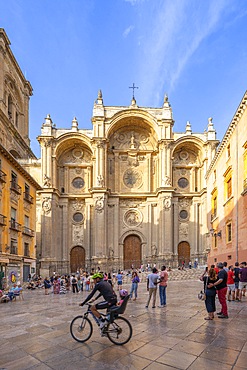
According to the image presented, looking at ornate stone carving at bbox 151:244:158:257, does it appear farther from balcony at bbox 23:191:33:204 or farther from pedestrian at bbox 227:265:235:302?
pedestrian at bbox 227:265:235:302

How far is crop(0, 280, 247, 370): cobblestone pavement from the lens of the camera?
5.47m

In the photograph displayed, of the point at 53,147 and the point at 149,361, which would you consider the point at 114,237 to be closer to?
the point at 53,147

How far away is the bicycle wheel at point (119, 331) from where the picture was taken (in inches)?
255

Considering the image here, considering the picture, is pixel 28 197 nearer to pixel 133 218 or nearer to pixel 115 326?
pixel 133 218

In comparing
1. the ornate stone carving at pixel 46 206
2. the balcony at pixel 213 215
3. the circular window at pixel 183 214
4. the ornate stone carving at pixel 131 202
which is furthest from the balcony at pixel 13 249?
the circular window at pixel 183 214

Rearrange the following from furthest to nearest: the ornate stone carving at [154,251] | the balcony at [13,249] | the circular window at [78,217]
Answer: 1. the circular window at [78,217]
2. the ornate stone carving at [154,251]
3. the balcony at [13,249]

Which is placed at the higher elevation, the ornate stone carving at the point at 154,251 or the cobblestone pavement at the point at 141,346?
the cobblestone pavement at the point at 141,346

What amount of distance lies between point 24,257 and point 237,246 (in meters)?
17.2

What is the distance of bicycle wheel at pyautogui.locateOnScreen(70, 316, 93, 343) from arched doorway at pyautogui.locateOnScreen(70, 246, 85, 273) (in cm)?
3284

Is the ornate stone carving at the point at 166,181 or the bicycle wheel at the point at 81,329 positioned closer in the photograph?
the bicycle wheel at the point at 81,329

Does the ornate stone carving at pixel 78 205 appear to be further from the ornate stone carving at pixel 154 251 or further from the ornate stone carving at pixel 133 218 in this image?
the ornate stone carving at pixel 154 251

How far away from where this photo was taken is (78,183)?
136 ft

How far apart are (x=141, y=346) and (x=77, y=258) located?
34.3 meters

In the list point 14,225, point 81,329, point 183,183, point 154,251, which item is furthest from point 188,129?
point 81,329
